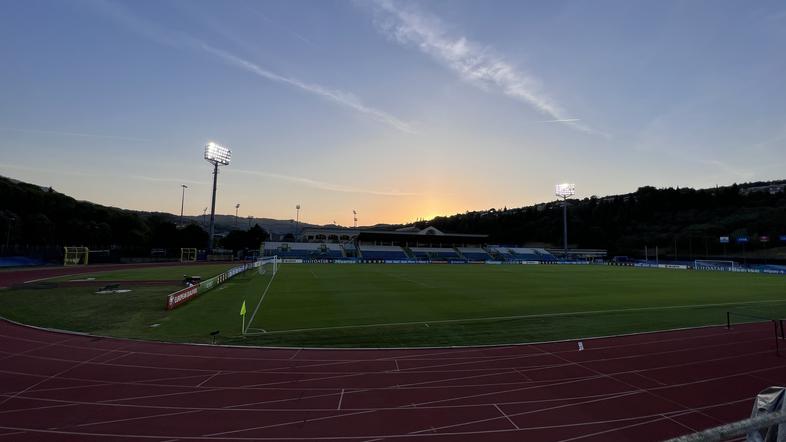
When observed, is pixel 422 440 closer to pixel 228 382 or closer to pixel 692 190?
pixel 228 382

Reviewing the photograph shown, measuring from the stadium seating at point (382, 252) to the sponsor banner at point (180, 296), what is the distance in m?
61.6

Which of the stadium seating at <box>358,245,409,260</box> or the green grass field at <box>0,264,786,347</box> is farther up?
the stadium seating at <box>358,245,409,260</box>

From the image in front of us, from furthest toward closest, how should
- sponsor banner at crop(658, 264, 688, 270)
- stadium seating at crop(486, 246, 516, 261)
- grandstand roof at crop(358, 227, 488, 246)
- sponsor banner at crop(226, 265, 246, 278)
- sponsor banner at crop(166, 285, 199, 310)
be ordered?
grandstand roof at crop(358, 227, 488, 246) < stadium seating at crop(486, 246, 516, 261) < sponsor banner at crop(658, 264, 688, 270) < sponsor banner at crop(226, 265, 246, 278) < sponsor banner at crop(166, 285, 199, 310)

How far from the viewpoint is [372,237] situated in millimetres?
102562

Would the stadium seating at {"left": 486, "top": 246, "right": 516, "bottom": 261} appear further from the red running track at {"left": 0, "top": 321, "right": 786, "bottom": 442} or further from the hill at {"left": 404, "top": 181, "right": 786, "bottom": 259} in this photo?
the red running track at {"left": 0, "top": 321, "right": 786, "bottom": 442}

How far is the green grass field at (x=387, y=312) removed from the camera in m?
17.4

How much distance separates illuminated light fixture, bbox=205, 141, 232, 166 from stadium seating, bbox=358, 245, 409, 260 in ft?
125

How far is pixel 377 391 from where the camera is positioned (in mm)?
10797

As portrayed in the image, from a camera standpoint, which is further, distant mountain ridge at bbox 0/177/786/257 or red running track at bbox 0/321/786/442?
distant mountain ridge at bbox 0/177/786/257

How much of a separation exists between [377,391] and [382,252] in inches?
3422

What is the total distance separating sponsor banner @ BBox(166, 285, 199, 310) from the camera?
925 inches

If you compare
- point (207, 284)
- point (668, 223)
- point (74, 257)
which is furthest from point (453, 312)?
point (668, 223)

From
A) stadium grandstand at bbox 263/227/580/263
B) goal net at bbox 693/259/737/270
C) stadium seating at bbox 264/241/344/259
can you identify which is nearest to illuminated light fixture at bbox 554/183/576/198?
stadium grandstand at bbox 263/227/580/263

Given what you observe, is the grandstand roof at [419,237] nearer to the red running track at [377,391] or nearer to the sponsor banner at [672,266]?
the sponsor banner at [672,266]
